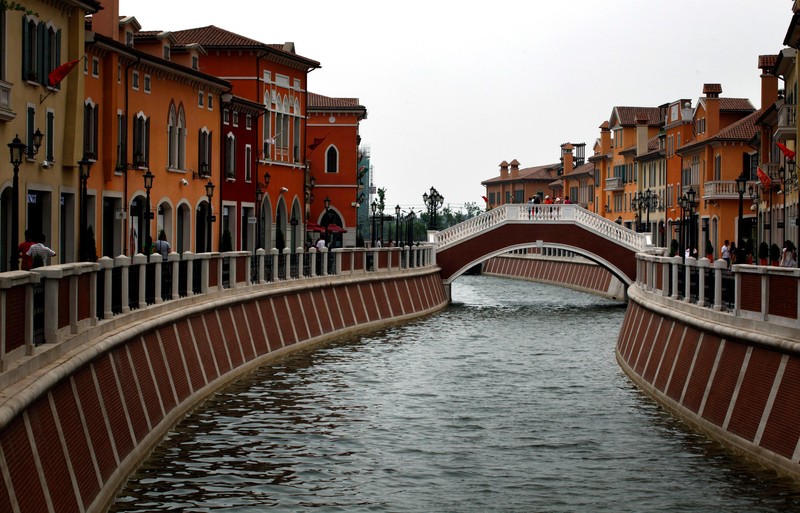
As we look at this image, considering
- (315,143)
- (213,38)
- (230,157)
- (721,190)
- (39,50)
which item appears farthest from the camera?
(721,190)

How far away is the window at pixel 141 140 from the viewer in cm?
4622

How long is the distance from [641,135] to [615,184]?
23.4 feet

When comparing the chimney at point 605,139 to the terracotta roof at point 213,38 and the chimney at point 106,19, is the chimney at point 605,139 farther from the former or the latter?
the chimney at point 106,19

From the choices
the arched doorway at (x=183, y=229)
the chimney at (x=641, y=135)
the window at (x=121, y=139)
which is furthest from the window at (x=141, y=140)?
the chimney at (x=641, y=135)

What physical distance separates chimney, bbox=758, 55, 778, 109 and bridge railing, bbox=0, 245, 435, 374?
3160cm

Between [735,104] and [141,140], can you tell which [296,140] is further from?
[735,104]

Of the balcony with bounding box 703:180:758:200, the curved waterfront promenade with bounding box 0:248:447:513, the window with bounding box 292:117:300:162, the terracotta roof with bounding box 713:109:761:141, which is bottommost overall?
the curved waterfront promenade with bounding box 0:248:447:513

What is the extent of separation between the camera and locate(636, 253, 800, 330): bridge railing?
21.7 m

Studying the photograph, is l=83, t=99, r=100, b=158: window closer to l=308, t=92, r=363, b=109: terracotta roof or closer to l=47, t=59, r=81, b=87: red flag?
l=47, t=59, r=81, b=87: red flag

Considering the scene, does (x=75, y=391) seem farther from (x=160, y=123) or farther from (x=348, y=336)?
(x=160, y=123)

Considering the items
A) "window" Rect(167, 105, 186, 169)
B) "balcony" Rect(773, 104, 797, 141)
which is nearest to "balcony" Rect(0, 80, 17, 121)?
"window" Rect(167, 105, 186, 169)

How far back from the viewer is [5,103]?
110ft

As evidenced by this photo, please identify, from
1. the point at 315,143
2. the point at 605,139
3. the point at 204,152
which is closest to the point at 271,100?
the point at 315,143

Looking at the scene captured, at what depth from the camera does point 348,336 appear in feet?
155
